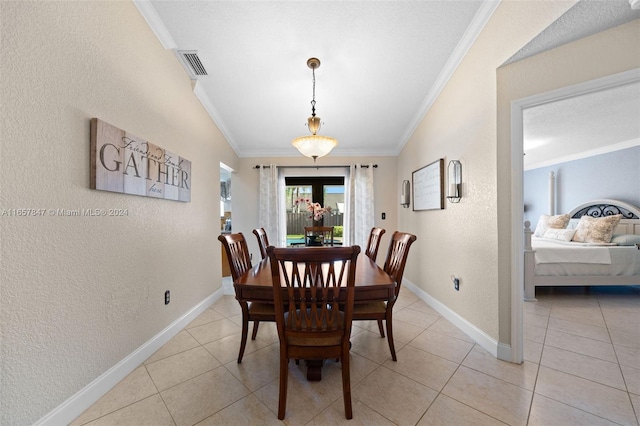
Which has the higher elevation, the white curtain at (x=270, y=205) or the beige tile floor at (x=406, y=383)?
the white curtain at (x=270, y=205)

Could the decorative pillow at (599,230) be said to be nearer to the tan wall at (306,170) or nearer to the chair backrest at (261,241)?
the tan wall at (306,170)

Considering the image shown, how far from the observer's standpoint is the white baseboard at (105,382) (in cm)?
114

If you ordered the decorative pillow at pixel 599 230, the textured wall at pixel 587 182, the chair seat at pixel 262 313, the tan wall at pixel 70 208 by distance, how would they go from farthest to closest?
the textured wall at pixel 587 182 → the decorative pillow at pixel 599 230 → the chair seat at pixel 262 313 → the tan wall at pixel 70 208

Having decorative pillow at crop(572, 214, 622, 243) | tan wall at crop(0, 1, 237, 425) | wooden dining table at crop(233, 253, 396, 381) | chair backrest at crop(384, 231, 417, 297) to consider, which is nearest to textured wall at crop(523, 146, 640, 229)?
decorative pillow at crop(572, 214, 622, 243)

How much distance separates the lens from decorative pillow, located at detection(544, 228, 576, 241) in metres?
3.80

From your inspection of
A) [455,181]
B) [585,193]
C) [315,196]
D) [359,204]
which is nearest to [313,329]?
[455,181]

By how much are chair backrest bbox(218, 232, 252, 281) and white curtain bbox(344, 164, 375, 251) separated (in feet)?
8.04

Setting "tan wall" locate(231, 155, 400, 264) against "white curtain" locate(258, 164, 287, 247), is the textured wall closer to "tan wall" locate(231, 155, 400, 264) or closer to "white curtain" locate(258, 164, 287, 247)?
"tan wall" locate(231, 155, 400, 264)

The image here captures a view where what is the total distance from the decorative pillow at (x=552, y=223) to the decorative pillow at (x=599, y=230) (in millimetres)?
571

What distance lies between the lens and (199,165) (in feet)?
8.80

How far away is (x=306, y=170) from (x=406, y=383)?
3557 millimetres

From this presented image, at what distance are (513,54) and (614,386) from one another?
2.21 m

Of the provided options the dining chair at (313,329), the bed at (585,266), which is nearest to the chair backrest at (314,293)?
the dining chair at (313,329)

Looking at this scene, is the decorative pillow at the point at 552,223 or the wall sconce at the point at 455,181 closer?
the wall sconce at the point at 455,181
